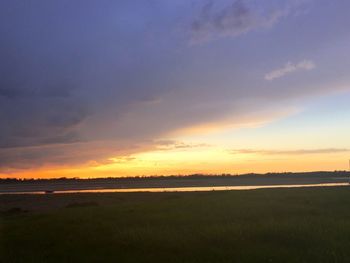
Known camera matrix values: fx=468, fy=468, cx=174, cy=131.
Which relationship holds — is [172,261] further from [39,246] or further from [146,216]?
[146,216]

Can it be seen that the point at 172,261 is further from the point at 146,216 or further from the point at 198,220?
the point at 146,216

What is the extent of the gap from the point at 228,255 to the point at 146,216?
11.3 metres

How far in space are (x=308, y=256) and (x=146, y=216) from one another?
41.2ft

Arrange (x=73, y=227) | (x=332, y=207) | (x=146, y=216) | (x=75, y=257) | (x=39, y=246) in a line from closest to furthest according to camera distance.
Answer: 1. (x=75, y=257)
2. (x=39, y=246)
3. (x=73, y=227)
4. (x=146, y=216)
5. (x=332, y=207)

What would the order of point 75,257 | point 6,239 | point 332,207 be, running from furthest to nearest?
1. point 332,207
2. point 6,239
3. point 75,257

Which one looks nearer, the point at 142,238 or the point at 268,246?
the point at 268,246

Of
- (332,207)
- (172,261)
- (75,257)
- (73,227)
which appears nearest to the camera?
(172,261)

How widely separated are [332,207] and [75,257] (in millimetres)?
18270

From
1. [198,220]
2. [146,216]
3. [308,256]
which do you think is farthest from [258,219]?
[308,256]

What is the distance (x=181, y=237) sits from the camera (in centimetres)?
1839

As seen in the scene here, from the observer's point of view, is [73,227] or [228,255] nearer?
[228,255]

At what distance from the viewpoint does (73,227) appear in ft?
74.6

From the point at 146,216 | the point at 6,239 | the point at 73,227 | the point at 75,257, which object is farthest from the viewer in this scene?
the point at 146,216

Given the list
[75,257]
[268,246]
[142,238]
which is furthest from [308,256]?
[75,257]
